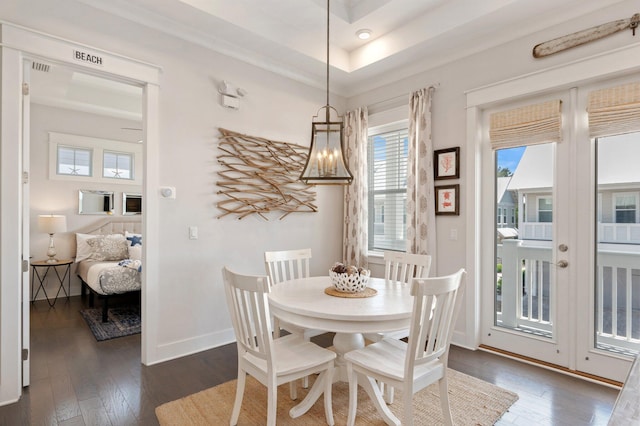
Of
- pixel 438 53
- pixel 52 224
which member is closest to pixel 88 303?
pixel 52 224

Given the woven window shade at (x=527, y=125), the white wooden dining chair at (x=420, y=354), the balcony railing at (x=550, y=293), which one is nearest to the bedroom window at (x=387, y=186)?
the woven window shade at (x=527, y=125)

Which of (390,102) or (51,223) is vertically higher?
(390,102)

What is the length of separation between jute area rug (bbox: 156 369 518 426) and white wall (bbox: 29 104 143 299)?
14.0 feet

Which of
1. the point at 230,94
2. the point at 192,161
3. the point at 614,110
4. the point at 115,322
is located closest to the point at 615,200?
the point at 614,110

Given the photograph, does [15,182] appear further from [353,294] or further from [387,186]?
[387,186]

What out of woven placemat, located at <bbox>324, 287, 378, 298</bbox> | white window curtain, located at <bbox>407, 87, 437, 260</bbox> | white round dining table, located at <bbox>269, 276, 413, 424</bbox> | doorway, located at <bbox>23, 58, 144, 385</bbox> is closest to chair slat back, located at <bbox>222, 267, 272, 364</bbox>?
white round dining table, located at <bbox>269, 276, 413, 424</bbox>

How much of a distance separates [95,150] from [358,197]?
446 centimetres

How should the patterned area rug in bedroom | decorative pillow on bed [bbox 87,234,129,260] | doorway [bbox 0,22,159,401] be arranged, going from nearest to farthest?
doorway [bbox 0,22,159,401] → the patterned area rug in bedroom → decorative pillow on bed [bbox 87,234,129,260]

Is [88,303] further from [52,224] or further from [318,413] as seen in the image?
[318,413]

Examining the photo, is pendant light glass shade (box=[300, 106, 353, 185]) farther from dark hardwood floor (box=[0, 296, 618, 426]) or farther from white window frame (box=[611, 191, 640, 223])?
white window frame (box=[611, 191, 640, 223])

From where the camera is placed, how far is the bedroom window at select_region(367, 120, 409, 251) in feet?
13.4

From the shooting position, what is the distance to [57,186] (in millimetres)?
5246

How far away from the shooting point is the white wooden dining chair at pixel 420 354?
169 cm

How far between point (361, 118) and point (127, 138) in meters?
4.25
